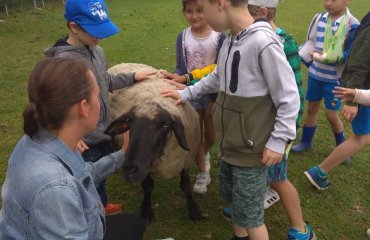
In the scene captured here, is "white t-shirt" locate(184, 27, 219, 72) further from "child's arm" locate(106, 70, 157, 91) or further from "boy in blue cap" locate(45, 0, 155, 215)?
"boy in blue cap" locate(45, 0, 155, 215)

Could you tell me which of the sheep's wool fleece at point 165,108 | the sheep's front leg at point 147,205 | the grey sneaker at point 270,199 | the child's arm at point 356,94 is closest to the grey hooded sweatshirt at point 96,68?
the sheep's wool fleece at point 165,108

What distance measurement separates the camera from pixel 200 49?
3428 millimetres

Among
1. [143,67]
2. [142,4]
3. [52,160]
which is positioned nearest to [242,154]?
[52,160]

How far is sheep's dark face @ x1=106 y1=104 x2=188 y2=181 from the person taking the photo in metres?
2.74

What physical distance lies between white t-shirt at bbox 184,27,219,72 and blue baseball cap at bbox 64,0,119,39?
0.97 metres

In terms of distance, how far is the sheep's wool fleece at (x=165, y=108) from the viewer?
318cm

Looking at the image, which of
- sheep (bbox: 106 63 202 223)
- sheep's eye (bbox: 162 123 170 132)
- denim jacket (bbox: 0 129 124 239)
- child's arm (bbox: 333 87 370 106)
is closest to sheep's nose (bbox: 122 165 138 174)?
sheep (bbox: 106 63 202 223)

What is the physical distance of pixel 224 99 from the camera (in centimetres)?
236

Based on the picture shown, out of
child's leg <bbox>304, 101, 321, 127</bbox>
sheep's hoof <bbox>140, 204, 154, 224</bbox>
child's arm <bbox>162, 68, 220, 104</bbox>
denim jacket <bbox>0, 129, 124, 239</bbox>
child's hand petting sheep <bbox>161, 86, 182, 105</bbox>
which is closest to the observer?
denim jacket <bbox>0, 129, 124, 239</bbox>

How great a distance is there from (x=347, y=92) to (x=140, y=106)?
1598 mm

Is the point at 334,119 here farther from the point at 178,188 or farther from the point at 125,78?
the point at 125,78

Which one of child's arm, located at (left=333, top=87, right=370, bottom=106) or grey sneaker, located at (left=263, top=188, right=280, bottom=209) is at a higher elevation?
child's arm, located at (left=333, top=87, right=370, bottom=106)

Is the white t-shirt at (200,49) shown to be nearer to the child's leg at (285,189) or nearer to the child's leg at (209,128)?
the child's leg at (209,128)

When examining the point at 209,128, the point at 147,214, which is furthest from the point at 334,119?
the point at 147,214
